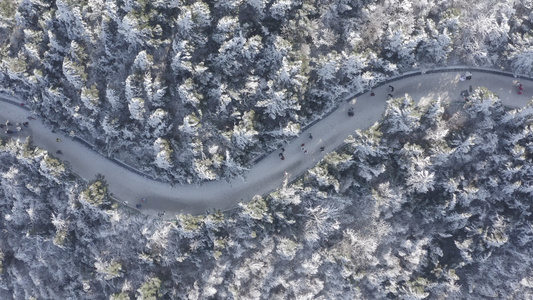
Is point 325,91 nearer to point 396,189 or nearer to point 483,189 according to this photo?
point 396,189

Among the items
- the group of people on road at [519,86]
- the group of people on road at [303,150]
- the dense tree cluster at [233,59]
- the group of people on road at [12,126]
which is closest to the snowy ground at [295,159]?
the group of people on road at [303,150]

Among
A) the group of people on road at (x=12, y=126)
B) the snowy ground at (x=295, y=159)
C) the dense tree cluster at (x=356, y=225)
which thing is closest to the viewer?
the dense tree cluster at (x=356, y=225)

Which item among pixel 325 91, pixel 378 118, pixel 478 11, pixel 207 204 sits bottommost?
pixel 207 204

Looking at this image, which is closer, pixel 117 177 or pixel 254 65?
pixel 254 65

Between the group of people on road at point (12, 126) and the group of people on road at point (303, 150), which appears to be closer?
the group of people on road at point (303, 150)

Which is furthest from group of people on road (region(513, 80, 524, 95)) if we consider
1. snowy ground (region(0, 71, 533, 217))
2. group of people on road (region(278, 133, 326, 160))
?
group of people on road (region(278, 133, 326, 160))

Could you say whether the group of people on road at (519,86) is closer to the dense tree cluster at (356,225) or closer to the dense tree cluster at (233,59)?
the dense tree cluster at (233,59)

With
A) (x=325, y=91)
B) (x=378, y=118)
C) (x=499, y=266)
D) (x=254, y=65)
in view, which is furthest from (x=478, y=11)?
(x=499, y=266)

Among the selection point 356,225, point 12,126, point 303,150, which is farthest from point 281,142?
point 12,126
